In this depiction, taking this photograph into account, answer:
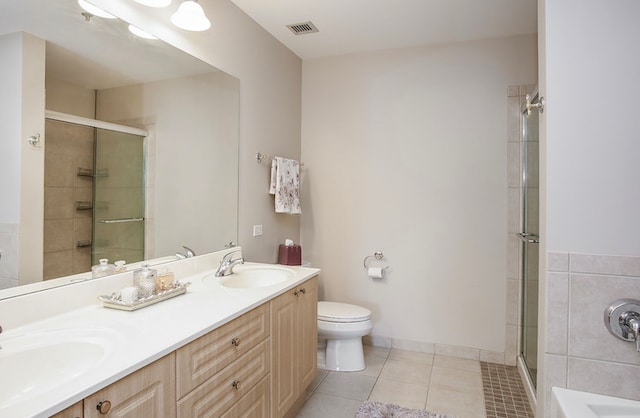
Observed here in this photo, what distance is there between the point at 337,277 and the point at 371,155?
3.67 ft

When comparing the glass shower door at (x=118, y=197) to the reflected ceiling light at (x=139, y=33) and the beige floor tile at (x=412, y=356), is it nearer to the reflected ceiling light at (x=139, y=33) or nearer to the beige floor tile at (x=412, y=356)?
the reflected ceiling light at (x=139, y=33)

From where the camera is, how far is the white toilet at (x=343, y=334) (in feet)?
8.30

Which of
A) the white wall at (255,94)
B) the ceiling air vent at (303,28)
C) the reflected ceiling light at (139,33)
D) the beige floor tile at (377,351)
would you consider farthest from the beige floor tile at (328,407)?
the ceiling air vent at (303,28)

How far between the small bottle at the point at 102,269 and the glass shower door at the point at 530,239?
2.33m

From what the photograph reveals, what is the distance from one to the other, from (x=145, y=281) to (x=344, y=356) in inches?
64.3

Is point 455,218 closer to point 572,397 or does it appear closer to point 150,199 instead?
point 572,397

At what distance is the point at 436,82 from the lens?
2891 mm

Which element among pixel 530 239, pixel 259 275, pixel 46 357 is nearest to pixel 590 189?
pixel 530 239

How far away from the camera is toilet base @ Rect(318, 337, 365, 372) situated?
260cm

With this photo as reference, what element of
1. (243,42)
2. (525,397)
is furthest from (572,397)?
(243,42)

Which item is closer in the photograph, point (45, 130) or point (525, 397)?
point (45, 130)

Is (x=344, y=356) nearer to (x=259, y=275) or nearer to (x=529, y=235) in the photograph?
(x=259, y=275)

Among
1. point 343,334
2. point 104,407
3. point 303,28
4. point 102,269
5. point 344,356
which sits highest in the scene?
point 303,28

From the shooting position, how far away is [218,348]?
4.23 ft
